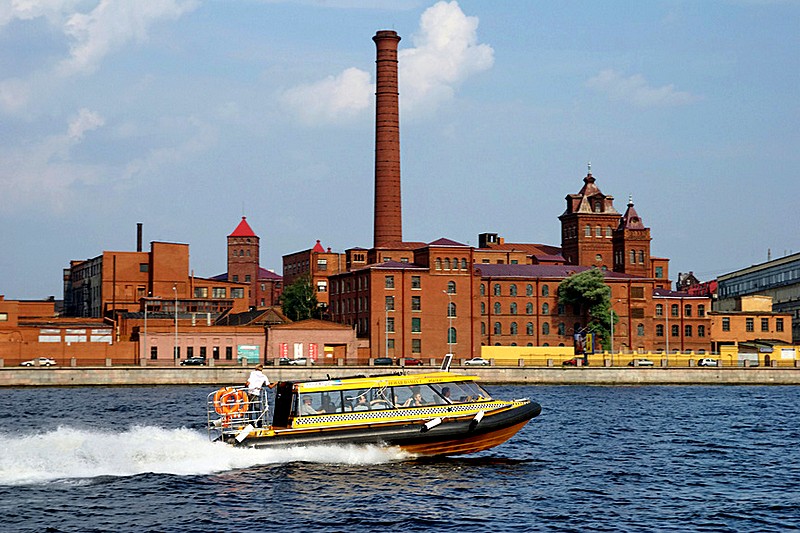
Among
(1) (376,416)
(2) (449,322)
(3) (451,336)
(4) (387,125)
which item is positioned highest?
(4) (387,125)

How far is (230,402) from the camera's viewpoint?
35.1 metres

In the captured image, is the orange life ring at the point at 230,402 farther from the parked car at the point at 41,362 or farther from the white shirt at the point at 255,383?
the parked car at the point at 41,362

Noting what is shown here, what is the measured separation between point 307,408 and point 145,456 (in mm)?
5035

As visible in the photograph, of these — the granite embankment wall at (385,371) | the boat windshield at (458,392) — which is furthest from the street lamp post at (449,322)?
the boat windshield at (458,392)

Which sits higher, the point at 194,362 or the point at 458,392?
the point at 458,392

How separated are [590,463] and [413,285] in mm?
79356

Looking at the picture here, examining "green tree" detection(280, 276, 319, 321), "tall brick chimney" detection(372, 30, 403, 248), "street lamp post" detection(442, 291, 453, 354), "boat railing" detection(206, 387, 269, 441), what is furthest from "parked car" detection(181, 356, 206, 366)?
"boat railing" detection(206, 387, 269, 441)

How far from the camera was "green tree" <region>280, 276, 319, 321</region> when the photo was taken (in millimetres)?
146625

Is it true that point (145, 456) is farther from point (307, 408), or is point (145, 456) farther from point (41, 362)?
point (41, 362)

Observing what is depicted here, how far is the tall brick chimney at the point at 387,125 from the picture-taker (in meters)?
128

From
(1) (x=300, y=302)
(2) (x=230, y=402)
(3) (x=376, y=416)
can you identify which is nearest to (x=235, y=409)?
(2) (x=230, y=402)

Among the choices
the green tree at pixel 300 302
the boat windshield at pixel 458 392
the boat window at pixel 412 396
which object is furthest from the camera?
the green tree at pixel 300 302

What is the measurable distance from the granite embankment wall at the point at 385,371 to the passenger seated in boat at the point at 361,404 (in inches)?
2254

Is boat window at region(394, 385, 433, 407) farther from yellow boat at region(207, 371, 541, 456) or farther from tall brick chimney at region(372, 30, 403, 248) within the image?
tall brick chimney at region(372, 30, 403, 248)
